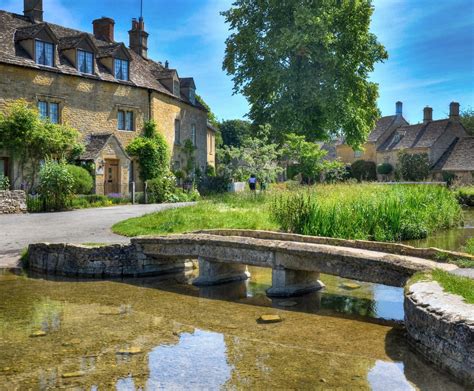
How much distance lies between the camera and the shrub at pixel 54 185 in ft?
75.4

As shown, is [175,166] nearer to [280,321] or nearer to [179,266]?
[179,266]

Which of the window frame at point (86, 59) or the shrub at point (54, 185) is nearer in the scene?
the shrub at point (54, 185)

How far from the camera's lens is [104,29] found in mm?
35500

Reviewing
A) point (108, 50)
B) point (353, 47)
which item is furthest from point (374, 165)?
point (108, 50)

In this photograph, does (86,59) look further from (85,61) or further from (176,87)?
(176,87)

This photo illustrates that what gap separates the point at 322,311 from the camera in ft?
28.3

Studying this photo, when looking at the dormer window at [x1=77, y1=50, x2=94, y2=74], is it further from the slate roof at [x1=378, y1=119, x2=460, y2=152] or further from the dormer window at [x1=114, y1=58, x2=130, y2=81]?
the slate roof at [x1=378, y1=119, x2=460, y2=152]

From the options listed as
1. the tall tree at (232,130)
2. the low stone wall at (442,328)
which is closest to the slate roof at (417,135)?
the tall tree at (232,130)

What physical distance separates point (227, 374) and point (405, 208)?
1164cm

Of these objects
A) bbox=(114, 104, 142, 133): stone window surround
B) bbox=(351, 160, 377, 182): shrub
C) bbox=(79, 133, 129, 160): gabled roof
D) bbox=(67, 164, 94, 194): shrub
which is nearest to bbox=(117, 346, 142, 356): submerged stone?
bbox=(67, 164, 94, 194): shrub

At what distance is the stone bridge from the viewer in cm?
851

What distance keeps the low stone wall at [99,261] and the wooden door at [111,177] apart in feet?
58.8

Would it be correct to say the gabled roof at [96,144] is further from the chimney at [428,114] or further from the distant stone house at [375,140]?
the chimney at [428,114]

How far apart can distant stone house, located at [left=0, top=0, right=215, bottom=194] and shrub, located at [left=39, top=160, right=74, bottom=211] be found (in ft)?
11.3
